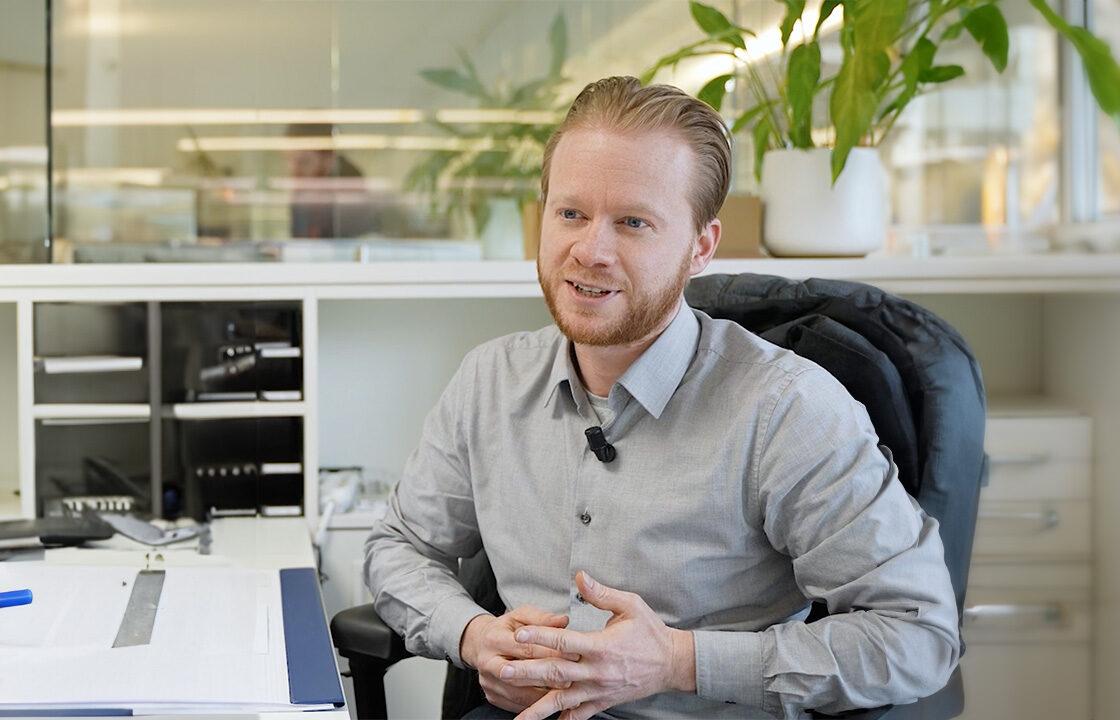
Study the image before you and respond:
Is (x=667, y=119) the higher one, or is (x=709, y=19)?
(x=709, y=19)

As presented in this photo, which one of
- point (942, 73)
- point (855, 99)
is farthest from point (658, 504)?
point (942, 73)

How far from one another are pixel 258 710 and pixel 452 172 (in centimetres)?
165

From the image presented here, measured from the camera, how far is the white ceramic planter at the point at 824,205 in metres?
2.36

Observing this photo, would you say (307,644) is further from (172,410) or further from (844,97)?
(844,97)

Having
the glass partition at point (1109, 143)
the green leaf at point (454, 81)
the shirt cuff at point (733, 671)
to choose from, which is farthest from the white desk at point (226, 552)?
the glass partition at point (1109, 143)

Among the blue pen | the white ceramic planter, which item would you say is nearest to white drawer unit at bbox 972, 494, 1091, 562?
the white ceramic planter

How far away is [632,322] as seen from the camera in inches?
57.2

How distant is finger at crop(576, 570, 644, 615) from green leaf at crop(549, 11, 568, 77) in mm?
1547

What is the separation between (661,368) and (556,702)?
15.7 inches

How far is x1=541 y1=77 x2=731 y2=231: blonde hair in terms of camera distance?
144 cm

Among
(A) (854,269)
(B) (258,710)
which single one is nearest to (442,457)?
(B) (258,710)

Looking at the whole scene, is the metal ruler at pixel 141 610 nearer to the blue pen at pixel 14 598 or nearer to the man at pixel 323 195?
the blue pen at pixel 14 598

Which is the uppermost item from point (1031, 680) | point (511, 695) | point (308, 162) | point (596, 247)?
point (308, 162)

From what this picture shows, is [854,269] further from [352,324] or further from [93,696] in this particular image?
[93,696]
